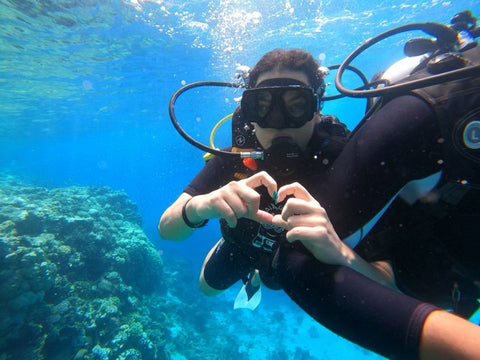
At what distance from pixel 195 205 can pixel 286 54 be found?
189 centimetres

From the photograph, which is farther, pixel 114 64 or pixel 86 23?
pixel 114 64

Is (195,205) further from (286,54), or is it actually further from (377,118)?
(286,54)

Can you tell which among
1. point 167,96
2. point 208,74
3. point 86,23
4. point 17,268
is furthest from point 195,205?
point 167,96

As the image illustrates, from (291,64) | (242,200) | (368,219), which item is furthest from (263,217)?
(291,64)

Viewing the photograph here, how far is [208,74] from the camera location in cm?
2245

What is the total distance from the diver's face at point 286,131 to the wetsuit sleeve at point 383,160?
3.71 feet

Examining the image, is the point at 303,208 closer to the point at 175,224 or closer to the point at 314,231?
the point at 314,231

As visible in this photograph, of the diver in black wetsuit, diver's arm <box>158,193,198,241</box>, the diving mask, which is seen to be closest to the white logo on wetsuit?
the diver in black wetsuit

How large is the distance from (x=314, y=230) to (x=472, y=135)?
933 millimetres

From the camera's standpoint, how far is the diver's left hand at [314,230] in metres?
1.39

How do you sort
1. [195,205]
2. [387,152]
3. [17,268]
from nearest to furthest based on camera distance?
[387,152], [195,205], [17,268]

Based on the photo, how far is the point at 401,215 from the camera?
73.5 inches

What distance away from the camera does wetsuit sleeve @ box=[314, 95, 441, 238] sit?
1373 mm

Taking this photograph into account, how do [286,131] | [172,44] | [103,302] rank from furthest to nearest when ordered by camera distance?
1. [172,44]
2. [103,302]
3. [286,131]
